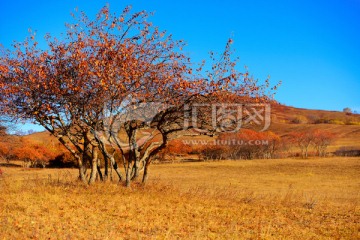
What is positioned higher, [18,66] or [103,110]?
[18,66]

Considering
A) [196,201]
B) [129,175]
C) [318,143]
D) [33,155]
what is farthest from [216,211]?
[318,143]

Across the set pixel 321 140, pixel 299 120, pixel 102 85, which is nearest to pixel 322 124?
pixel 299 120

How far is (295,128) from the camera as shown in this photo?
14062 cm

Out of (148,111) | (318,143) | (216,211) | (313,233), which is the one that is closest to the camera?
(313,233)

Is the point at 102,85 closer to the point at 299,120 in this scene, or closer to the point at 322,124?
the point at 322,124

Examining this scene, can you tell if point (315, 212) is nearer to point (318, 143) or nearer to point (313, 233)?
point (313, 233)

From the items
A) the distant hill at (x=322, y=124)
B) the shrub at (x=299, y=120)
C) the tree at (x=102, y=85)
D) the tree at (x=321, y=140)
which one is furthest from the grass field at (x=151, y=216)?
the shrub at (x=299, y=120)

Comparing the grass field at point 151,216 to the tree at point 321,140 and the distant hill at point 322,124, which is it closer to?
the tree at point 321,140

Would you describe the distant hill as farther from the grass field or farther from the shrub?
the grass field

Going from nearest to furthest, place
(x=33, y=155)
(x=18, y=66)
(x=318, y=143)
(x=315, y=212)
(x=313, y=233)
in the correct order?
1. (x=313, y=233)
2. (x=315, y=212)
3. (x=18, y=66)
4. (x=33, y=155)
5. (x=318, y=143)

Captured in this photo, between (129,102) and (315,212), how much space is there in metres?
7.97

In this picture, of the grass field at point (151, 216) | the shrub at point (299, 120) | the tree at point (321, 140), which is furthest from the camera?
the shrub at point (299, 120)

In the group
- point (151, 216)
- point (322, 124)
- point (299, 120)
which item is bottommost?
point (151, 216)

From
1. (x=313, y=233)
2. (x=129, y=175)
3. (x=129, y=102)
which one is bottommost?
(x=313, y=233)
